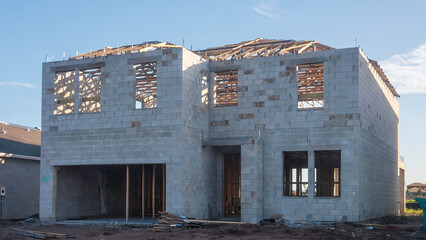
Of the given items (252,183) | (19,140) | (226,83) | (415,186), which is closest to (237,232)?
(252,183)

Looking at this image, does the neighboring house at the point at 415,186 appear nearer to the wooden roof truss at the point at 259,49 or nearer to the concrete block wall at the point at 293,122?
the wooden roof truss at the point at 259,49

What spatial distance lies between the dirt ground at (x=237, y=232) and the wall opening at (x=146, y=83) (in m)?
6.88

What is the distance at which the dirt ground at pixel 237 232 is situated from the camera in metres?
18.6

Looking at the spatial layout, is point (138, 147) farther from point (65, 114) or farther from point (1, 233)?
point (1, 233)

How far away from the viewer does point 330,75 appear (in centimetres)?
2308

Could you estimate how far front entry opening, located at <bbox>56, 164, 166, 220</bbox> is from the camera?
25297mm

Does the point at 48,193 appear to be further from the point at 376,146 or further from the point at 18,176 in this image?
the point at 376,146

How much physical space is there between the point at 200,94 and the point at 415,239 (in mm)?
10767

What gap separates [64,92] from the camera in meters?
25.9

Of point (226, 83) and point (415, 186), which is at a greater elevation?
point (226, 83)

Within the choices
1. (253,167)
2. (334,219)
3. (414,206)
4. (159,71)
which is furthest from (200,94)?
(414,206)

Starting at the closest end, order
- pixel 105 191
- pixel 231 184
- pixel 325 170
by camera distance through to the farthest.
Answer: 1. pixel 231 184
2. pixel 105 191
3. pixel 325 170

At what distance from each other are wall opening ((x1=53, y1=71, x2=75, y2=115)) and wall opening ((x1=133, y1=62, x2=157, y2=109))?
3079 mm

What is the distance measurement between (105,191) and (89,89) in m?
5.13
